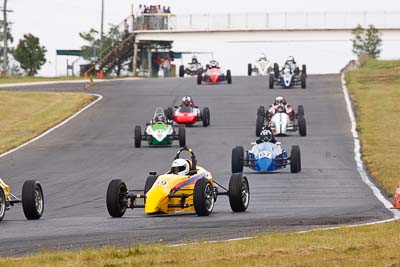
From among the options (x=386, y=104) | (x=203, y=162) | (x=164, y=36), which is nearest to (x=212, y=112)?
(x=386, y=104)

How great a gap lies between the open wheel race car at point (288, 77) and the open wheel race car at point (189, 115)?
710 inches

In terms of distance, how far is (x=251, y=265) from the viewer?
12.9 metres

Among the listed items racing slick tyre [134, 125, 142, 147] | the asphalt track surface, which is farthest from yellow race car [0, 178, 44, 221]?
racing slick tyre [134, 125, 142, 147]

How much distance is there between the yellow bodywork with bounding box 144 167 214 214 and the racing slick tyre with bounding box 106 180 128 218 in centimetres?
41

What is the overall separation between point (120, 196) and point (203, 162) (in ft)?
49.4

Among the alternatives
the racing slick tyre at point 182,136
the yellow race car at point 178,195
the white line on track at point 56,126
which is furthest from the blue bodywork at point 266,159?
the white line on track at point 56,126

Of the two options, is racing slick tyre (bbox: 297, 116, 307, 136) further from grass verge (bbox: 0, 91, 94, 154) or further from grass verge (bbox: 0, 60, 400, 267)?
grass verge (bbox: 0, 60, 400, 267)

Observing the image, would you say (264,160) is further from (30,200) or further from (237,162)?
(30,200)

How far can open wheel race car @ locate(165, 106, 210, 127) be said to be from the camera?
160ft

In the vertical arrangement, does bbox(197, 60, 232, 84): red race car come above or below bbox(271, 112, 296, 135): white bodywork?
above

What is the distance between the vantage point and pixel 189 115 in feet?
161

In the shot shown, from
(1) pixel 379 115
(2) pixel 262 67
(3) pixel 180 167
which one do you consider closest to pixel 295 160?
(3) pixel 180 167

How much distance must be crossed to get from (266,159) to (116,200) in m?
11.5

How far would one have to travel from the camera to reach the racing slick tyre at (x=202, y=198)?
66.3 feet
